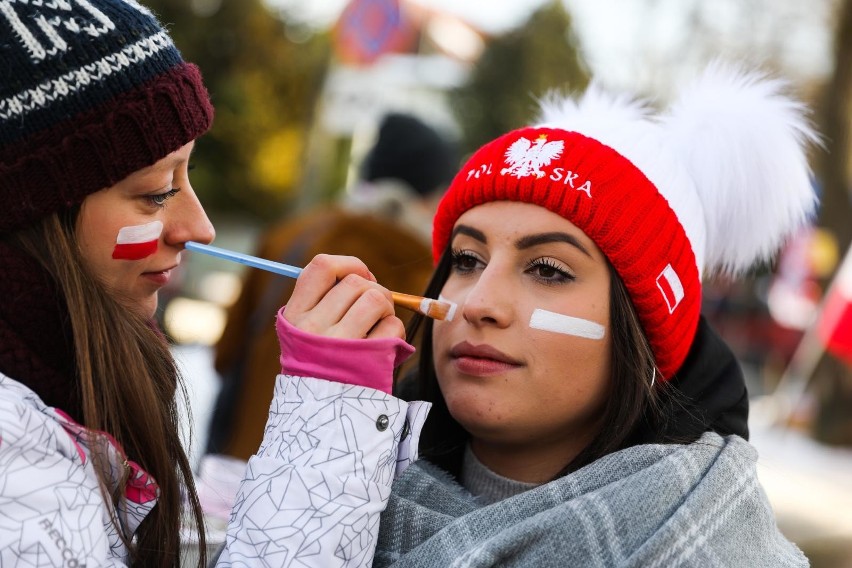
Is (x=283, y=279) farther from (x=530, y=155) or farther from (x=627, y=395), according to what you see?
(x=627, y=395)

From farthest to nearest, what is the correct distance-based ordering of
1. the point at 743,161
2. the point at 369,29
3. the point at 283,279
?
1. the point at 369,29
2. the point at 283,279
3. the point at 743,161

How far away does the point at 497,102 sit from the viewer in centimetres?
2128

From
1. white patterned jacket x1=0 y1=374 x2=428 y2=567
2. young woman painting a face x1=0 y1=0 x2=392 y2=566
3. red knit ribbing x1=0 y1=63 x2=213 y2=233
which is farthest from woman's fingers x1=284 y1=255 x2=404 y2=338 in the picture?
red knit ribbing x1=0 y1=63 x2=213 y2=233

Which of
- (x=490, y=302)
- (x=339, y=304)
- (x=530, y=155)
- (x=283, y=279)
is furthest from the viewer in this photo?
(x=283, y=279)

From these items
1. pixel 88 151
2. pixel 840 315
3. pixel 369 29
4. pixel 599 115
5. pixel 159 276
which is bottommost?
pixel 840 315

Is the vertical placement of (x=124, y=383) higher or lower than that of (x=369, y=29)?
higher

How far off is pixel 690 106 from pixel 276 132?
56.5 feet

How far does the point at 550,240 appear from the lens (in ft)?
6.08

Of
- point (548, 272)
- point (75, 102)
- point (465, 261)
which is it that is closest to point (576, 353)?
point (548, 272)

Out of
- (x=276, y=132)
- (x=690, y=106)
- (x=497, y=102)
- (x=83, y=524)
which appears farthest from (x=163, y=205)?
(x=497, y=102)

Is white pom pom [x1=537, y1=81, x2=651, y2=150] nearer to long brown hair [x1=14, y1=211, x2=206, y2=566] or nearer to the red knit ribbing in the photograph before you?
the red knit ribbing

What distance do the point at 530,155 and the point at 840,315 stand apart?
5.33 metres

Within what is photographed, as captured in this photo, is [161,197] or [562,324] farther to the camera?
[562,324]

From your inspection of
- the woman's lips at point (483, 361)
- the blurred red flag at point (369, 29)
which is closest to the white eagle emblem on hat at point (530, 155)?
the woman's lips at point (483, 361)
